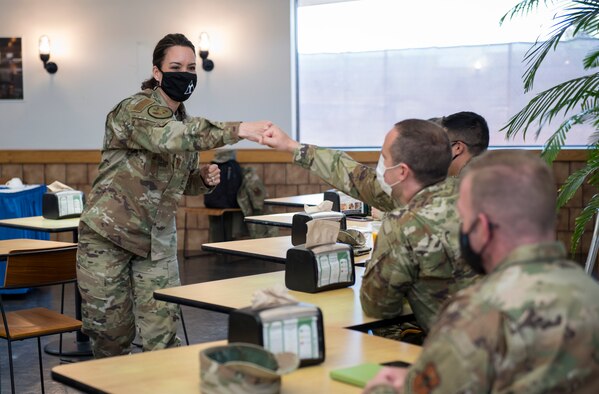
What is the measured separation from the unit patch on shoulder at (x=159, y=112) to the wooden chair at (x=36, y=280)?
101 centimetres

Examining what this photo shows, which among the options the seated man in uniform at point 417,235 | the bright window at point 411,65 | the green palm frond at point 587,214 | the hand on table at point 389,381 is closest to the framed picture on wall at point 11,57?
the bright window at point 411,65

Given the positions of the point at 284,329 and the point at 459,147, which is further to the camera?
the point at 459,147

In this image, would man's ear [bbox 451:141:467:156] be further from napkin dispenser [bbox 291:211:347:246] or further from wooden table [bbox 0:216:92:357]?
wooden table [bbox 0:216:92:357]

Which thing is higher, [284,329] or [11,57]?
[11,57]

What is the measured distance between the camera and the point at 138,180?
153 inches

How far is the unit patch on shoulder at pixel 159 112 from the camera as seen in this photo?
372cm

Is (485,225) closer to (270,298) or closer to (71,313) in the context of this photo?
(270,298)

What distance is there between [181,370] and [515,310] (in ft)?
2.99

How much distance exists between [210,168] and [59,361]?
1.91 m

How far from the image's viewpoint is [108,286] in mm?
3889

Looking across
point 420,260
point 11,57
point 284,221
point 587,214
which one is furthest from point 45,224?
point 11,57

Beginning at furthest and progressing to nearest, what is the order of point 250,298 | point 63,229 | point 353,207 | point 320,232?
1. point 353,207
2. point 63,229
3. point 320,232
4. point 250,298

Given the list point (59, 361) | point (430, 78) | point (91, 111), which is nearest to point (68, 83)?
point (91, 111)

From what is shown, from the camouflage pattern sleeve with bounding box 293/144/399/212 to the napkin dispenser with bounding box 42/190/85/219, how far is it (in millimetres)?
2991
